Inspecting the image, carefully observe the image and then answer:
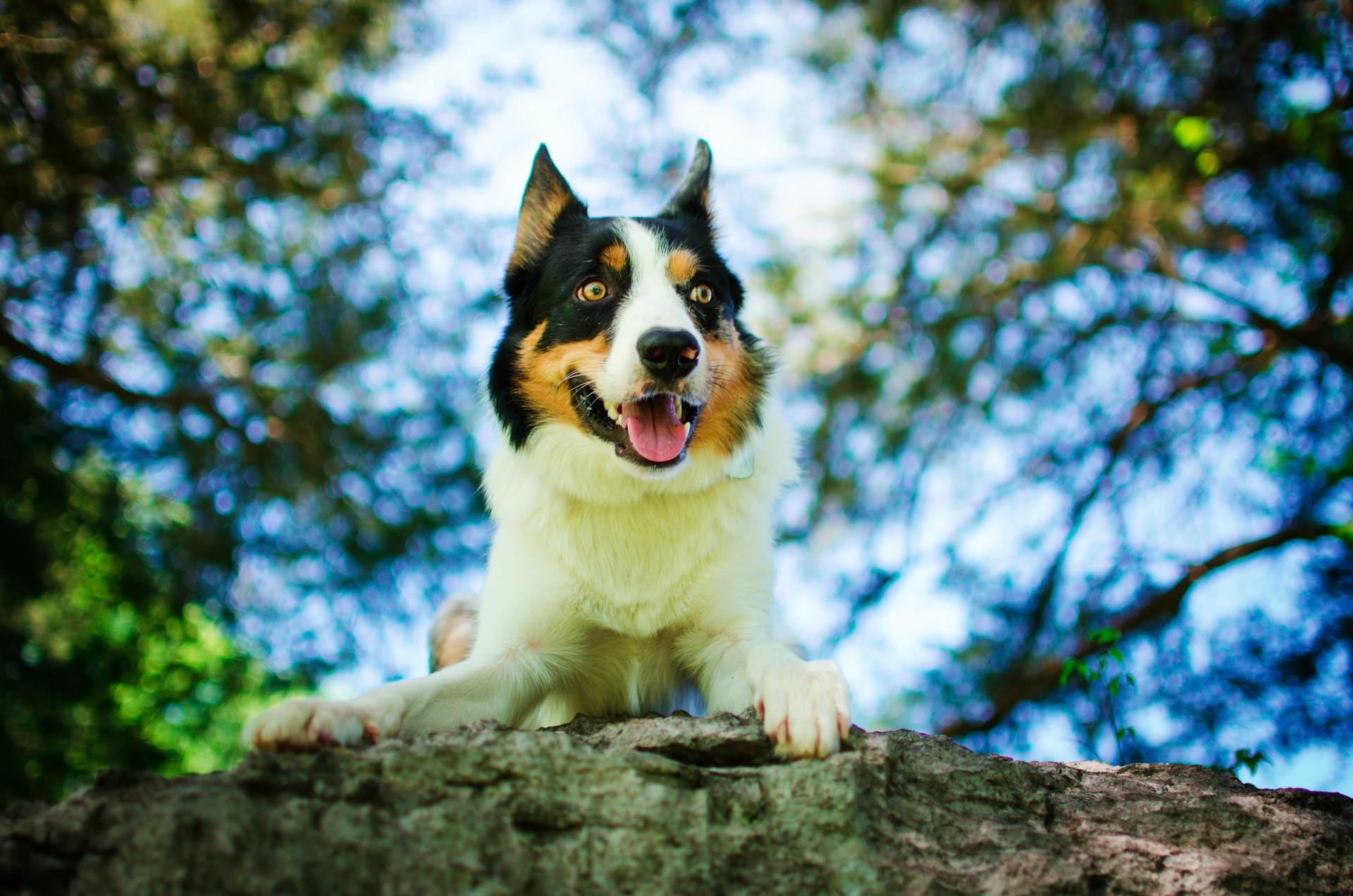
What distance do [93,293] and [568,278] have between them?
4.61 meters

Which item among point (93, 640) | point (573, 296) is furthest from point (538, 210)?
point (93, 640)

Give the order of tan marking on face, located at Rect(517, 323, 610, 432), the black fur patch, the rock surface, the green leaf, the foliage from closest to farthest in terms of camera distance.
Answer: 1. the rock surface
2. tan marking on face, located at Rect(517, 323, 610, 432)
3. the black fur patch
4. the green leaf
5. the foliage

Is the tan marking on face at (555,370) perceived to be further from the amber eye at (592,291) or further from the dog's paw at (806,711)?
the dog's paw at (806,711)

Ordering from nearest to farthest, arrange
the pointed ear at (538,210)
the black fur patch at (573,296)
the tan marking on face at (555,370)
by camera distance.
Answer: the tan marking on face at (555,370), the black fur patch at (573,296), the pointed ear at (538,210)

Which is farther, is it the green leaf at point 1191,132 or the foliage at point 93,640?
the foliage at point 93,640

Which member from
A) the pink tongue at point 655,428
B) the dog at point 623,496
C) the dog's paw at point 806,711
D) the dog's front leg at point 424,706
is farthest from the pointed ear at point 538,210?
the dog's paw at point 806,711

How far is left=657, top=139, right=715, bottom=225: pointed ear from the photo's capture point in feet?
13.5

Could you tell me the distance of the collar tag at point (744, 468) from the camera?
3.42 meters

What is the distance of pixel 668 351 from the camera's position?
2.95 meters

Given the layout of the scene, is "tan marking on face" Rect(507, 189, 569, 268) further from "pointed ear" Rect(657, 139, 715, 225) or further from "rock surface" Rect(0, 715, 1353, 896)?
"rock surface" Rect(0, 715, 1353, 896)

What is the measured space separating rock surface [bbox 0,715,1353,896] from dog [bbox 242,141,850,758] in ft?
1.62

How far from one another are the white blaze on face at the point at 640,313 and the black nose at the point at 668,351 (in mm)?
25

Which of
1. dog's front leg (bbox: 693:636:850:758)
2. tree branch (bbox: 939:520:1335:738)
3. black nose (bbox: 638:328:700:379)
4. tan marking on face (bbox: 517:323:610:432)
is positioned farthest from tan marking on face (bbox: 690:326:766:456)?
tree branch (bbox: 939:520:1335:738)

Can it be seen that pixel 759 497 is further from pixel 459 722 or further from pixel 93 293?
pixel 93 293
